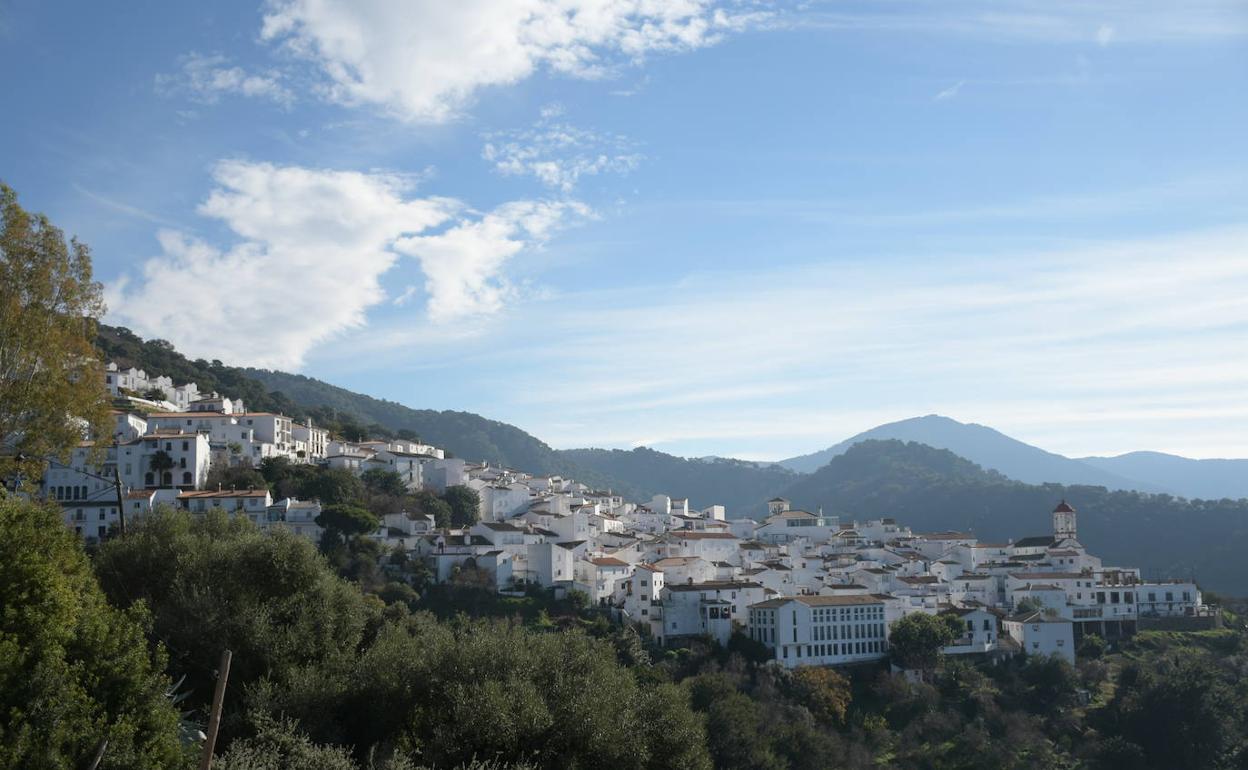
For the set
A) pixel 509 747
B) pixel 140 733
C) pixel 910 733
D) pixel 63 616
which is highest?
pixel 63 616

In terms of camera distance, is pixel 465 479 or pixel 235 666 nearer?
pixel 235 666

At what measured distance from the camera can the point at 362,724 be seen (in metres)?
20.9

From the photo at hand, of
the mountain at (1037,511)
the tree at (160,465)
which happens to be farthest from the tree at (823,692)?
the mountain at (1037,511)

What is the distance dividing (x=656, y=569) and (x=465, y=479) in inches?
868

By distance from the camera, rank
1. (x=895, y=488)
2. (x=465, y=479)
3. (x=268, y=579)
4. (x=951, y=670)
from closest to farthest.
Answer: (x=268, y=579)
(x=951, y=670)
(x=465, y=479)
(x=895, y=488)

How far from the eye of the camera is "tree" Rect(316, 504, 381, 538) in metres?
52.9

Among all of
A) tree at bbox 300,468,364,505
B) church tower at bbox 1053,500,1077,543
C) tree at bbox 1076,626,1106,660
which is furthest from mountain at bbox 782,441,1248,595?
tree at bbox 300,468,364,505

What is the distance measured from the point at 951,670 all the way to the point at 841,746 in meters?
12.5

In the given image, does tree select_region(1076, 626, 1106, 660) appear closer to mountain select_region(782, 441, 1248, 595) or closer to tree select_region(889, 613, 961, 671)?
tree select_region(889, 613, 961, 671)

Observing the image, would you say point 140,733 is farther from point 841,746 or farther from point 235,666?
point 841,746

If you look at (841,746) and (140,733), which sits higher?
(140,733)

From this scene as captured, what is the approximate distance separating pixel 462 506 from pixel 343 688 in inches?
1756

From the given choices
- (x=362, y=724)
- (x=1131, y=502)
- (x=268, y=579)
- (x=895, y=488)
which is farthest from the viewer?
(x=895, y=488)

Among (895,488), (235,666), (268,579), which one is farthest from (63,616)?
(895,488)
